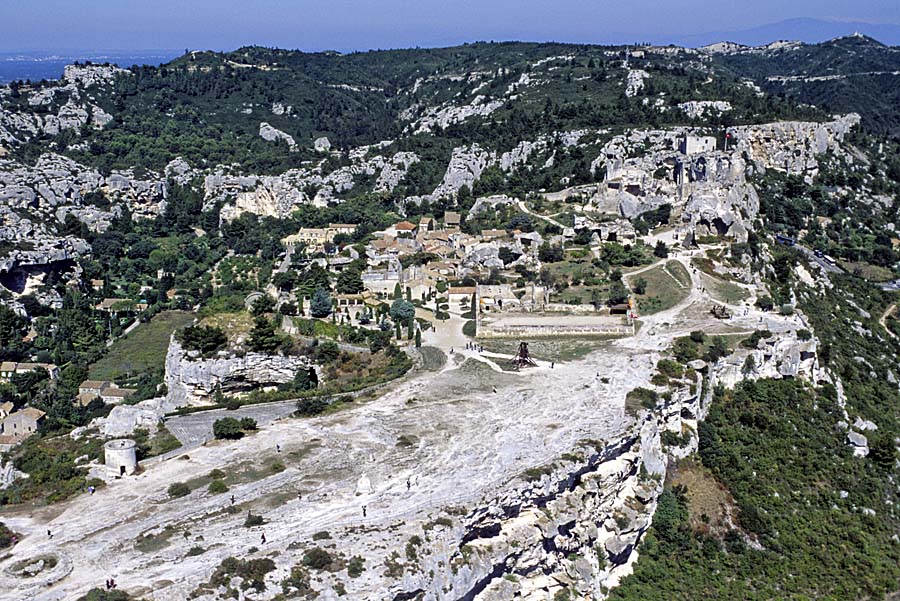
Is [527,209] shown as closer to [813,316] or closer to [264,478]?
[813,316]

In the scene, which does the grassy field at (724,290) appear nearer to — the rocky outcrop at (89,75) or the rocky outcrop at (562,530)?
the rocky outcrop at (562,530)

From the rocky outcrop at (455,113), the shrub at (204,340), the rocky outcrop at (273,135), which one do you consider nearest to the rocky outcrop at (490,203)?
the rocky outcrop at (455,113)

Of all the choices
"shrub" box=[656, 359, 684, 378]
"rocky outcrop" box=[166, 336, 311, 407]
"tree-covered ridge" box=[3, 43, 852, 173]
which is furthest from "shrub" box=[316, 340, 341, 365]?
"tree-covered ridge" box=[3, 43, 852, 173]

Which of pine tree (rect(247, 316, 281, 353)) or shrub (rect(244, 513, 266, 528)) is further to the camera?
pine tree (rect(247, 316, 281, 353))

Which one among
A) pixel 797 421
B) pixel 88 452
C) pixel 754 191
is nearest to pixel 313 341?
pixel 88 452

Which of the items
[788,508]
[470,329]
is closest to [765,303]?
[470,329]

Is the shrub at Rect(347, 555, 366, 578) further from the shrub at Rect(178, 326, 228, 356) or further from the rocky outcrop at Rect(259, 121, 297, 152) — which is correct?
the rocky outcrop at Rect(259, 121, 297, 152)
